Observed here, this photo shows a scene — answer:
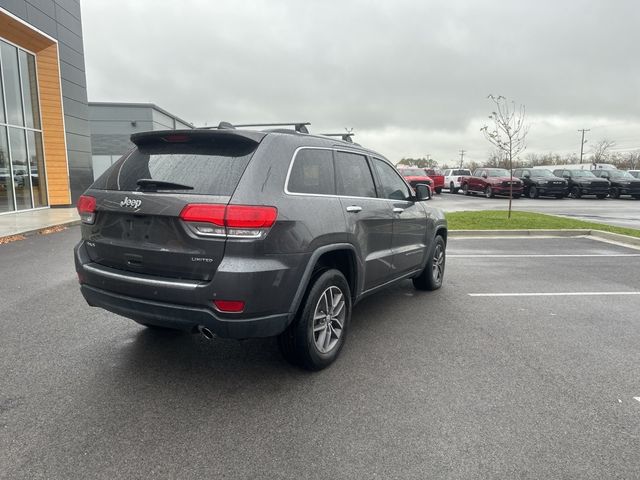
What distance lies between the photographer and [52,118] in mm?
17641

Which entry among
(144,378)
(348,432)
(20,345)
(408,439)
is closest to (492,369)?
(408,439)

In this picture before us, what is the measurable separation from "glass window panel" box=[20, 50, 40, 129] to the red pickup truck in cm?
2284

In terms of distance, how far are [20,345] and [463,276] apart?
5.75 metres

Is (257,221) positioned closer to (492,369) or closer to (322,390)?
(322,390)

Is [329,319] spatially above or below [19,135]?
below

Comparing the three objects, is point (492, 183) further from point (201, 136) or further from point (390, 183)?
point (201, 136)

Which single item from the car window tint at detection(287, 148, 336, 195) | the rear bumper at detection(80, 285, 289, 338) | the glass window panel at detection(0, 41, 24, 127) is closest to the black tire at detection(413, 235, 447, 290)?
the car window tint at detection(287, 148, 336, 195)

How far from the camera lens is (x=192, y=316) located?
9.56ft

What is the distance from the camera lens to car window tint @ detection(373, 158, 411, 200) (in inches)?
184

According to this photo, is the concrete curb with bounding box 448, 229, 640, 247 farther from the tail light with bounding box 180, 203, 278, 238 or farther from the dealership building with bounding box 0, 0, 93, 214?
the dealership building with bounding box 0, 0, 93, 214

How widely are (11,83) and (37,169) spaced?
3.13m

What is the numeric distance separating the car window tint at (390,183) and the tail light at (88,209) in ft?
8.53

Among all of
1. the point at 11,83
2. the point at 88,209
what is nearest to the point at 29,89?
the point at 11,83

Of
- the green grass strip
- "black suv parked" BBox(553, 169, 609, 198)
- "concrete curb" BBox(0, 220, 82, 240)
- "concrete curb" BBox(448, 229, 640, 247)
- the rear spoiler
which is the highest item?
the rear spoiler
